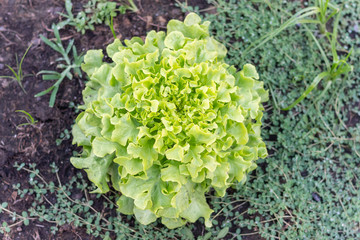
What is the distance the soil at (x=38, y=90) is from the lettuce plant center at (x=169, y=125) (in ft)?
2.66

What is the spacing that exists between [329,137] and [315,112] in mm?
309

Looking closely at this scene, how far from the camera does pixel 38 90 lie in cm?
368

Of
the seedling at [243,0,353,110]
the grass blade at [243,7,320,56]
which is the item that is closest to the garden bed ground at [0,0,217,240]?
the grass blade at [243,7,320,56]

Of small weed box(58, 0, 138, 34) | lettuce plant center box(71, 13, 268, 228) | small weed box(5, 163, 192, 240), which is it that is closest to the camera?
lettuce plant center box(71, 13, 268, 228)

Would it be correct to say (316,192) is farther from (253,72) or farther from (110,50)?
(110,50)

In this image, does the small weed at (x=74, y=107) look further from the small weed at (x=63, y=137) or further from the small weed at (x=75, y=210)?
the small weed at (x=75, y=210)

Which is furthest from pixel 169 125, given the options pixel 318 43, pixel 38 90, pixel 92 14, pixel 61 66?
pixel 318 43

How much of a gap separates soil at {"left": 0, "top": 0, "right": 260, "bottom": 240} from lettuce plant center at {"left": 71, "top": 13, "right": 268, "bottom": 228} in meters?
0.81

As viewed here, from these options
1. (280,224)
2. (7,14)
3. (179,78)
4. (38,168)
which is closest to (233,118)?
(179,78)

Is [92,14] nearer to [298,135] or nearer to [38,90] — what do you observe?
[38,90]

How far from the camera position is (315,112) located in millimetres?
3955

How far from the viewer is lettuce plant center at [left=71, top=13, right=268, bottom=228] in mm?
2496

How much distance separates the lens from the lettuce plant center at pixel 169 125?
250 centimetres

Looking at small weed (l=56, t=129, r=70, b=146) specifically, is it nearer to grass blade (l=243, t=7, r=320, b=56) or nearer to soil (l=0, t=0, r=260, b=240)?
soil (l=0, t=0, r=260, b=240)
